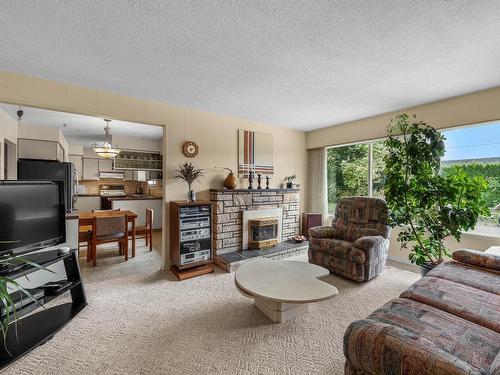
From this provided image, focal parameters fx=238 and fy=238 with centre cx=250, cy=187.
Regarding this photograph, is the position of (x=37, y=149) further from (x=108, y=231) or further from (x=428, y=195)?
(x=428, y=195)

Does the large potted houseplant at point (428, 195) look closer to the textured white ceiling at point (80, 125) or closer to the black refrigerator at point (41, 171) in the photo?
the textured white ceiling at point (80, 125)

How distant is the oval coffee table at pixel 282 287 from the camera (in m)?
1.88

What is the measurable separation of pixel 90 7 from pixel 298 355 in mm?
2830

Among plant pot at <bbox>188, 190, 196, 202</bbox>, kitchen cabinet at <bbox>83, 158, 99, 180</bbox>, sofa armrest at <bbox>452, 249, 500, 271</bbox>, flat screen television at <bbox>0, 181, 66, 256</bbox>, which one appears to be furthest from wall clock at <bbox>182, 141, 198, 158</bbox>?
kitchen cabinet at <bbox>83, 158, 99, 180</bbox>

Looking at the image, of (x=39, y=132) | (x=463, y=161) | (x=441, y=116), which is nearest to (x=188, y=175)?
(x=441, y=116)

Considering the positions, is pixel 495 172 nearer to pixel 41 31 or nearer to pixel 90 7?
pixel 90 7

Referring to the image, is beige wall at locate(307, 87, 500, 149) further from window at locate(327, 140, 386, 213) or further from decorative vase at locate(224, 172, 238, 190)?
decorative vase at locate(224, 172, 238, 190)

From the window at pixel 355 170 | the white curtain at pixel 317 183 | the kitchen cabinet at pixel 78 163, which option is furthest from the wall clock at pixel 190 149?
the kitchen cabinet at pixel 78 163

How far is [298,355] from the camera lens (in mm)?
1761

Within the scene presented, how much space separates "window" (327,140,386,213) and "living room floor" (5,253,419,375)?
1.95 metres

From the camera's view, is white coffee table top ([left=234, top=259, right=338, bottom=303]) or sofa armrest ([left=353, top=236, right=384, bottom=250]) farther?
sofa armrest ([left=353, top=236, right=384, bottom=250])

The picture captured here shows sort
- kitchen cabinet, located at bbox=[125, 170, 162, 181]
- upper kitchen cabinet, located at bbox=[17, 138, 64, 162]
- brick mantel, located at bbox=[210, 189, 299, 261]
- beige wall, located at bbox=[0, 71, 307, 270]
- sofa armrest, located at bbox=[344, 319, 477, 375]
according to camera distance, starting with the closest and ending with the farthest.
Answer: sofa armrest, located at bbox=[344, 319, 477, 375], beige wall, located at bbox=[0, 71, 307, 270], brick mantel, located at bbox=[210, 189, 299, 261], upper kitchen cabinet, located at bbox=[17, 138, 64, 162], kitchen cabinet, located at bbox=[125, 170, 162, 181]

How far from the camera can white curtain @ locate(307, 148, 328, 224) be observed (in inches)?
194

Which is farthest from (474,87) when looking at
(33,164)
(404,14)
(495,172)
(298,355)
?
(33,164)
